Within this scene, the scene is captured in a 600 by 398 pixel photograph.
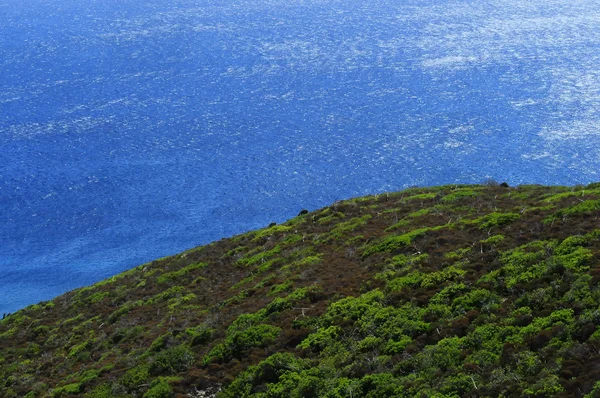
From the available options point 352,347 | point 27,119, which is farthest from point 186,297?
point 27,119

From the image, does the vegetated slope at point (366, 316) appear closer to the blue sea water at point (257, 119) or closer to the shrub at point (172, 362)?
the shrub at point (172, 362)

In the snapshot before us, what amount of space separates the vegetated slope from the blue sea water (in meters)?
32.1

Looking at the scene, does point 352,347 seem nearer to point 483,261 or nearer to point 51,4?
point 483,261

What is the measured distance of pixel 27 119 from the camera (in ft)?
325

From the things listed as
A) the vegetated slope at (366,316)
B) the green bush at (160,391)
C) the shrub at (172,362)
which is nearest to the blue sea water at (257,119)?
the vegetated slope at (366,316)

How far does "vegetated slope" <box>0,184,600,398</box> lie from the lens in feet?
67.9

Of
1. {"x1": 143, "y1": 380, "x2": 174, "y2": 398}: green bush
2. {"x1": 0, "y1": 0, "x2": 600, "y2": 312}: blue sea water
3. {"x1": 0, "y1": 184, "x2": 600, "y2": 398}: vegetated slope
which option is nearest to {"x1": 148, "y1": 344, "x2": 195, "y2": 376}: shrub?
{"x1": 0, "y1": 184, "x2": 600, "y2": 398}: vegetated slope

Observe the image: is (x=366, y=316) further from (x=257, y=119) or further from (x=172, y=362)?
(x=257, y=119)

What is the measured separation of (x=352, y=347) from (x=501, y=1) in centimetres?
12627

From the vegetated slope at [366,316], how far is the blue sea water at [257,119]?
105 feet

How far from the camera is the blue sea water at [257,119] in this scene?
2938 inches

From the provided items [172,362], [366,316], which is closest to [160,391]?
[172,362]

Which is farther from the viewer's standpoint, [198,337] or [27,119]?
[27,119]

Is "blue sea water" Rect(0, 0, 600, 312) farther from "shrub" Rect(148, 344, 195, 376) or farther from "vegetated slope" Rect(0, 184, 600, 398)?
"shrub" Rect(148, 344, 195, 376)
